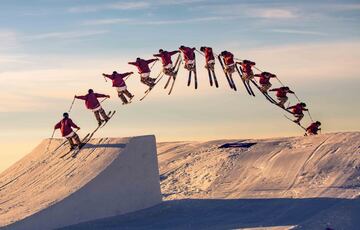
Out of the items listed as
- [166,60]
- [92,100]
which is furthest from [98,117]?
[166,60]

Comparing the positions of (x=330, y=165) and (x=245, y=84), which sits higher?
(x=245, y=84)

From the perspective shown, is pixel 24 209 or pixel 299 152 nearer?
pixel 24 209

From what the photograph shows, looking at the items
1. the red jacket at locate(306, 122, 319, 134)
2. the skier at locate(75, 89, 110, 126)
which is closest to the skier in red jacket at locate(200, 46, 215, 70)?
the skier at locate(75, 89, 110, 126)

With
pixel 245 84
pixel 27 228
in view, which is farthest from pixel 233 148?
pixel 27 228

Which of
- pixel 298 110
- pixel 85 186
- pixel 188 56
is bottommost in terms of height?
pixel 85 186

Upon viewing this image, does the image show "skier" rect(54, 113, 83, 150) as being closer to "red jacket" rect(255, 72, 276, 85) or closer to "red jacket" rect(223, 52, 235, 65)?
"red jacket" rect(223, 52, 235, 65)

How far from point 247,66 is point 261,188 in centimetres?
580

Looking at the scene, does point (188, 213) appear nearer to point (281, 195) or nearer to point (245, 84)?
point (281, 195)

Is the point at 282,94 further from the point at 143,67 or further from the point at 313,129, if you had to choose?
the point at 143,67

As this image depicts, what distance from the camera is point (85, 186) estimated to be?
17000 mm

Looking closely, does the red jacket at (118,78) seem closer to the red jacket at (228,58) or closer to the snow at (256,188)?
the snow at (256,188)

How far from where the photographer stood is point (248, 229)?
591 inches

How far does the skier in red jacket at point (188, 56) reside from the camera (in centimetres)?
2180

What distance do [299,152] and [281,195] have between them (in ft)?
9.39
